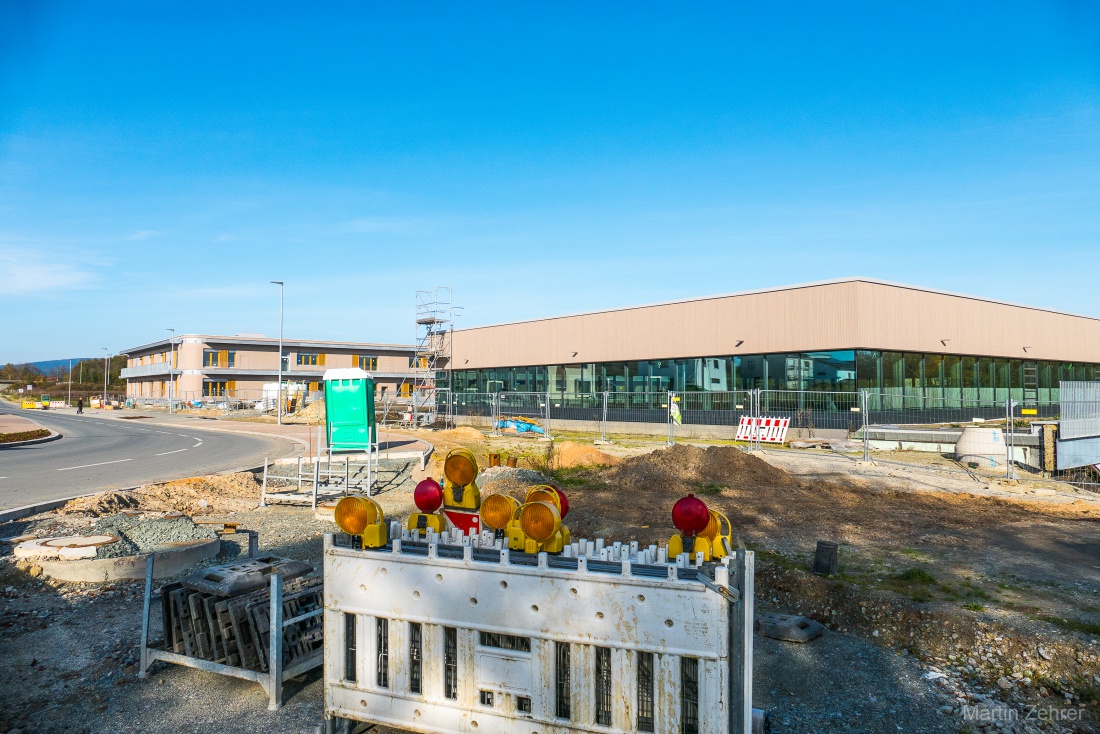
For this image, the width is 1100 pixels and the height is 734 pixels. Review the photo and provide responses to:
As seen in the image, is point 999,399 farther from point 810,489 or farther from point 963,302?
point 810,489

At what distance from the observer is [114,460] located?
2094 centimetres

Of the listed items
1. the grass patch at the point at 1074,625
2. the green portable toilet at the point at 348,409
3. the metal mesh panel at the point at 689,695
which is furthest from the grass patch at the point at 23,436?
the grass patch at the point at 1074,625

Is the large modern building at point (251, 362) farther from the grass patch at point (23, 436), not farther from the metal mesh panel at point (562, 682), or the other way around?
the metal mesh panel at point (562, 682)

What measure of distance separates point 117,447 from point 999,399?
41.5 metres

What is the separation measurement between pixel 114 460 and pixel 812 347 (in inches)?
1033

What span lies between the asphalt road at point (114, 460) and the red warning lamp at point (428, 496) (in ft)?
35.2

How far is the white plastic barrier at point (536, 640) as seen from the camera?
11.5ft

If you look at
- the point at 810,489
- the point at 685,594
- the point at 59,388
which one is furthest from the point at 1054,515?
the point at 59,388

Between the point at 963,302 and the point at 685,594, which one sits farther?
the point at 963,302

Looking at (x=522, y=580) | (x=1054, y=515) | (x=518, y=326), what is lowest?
(x=1054, y=515)

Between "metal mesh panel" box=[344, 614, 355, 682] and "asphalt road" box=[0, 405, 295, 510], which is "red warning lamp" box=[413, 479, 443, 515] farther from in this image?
"asphalt road" box=[0, 405, 295, 510]

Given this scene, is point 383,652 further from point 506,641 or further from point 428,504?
point 428,504

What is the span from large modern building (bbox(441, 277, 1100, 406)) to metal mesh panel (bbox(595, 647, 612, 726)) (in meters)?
23.7

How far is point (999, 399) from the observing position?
119 ft
